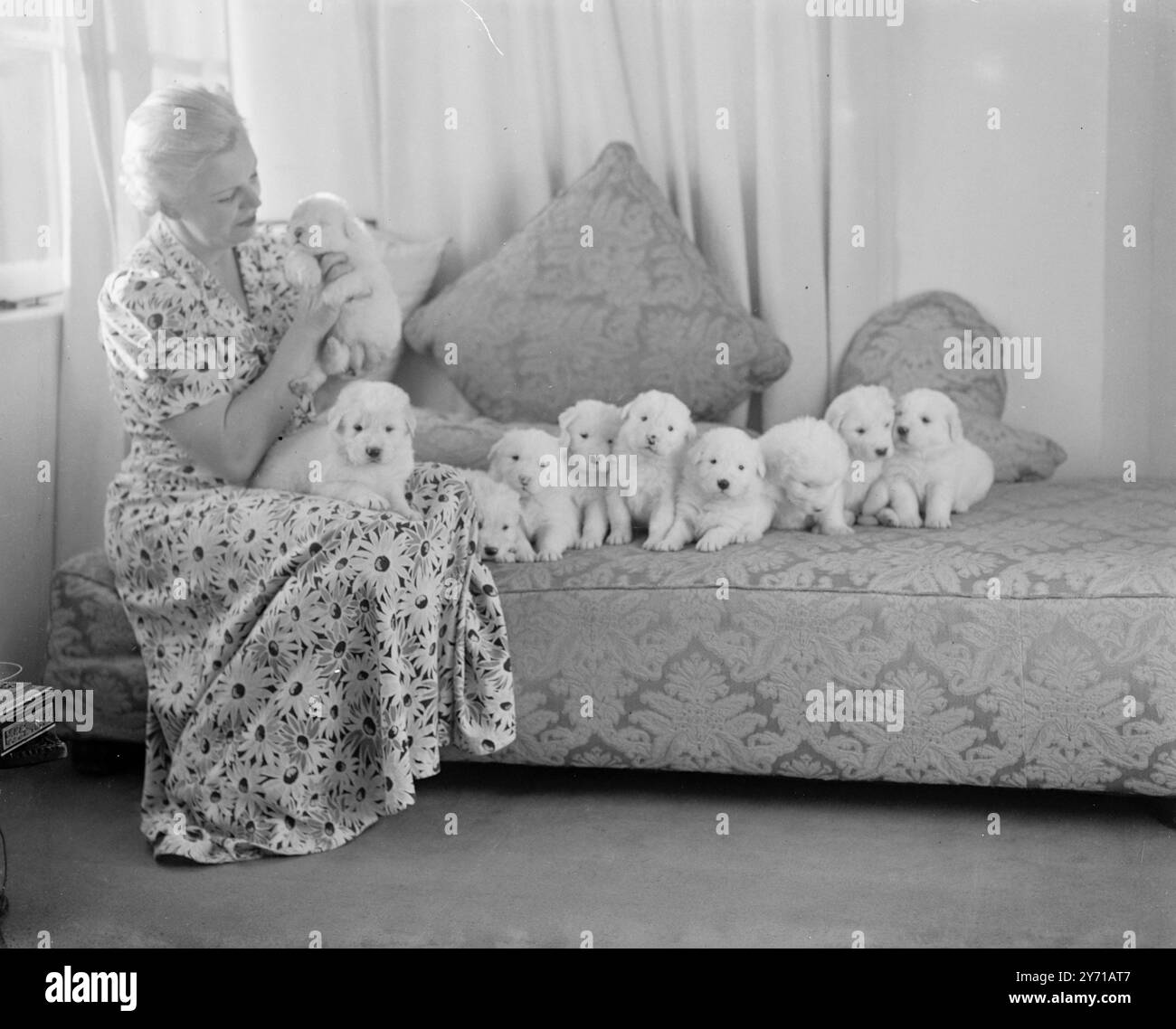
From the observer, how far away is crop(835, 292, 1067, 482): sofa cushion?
2850 mm

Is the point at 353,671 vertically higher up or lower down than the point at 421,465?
lower down

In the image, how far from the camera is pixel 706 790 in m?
2.38

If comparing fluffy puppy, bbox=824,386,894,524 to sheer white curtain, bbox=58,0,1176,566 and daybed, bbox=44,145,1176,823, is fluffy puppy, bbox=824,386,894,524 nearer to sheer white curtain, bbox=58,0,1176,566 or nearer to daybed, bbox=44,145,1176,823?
daybed, bbox=44,145,1176,823

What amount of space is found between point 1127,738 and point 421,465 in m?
1.26

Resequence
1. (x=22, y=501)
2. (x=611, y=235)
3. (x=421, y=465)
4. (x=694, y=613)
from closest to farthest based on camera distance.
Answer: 1. (x=694, y=613)
2. (x=421, y=465)
3. (x=22, y=501)
4. (x=611, y=235)

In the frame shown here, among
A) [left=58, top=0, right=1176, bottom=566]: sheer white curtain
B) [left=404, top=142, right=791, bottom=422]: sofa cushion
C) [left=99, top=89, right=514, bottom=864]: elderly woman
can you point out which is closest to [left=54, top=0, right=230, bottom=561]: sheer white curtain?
[left=58, top=0, right=1176, bottom=566]: sheer white curtain

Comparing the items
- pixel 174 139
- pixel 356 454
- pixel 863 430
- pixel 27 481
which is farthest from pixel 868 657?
pixel 27 481

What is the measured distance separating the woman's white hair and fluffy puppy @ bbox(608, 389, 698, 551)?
2.75 ft

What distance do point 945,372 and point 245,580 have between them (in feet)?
5.37

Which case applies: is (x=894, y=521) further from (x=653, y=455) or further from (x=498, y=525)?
(x=498, y=525)

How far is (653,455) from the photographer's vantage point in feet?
7.85

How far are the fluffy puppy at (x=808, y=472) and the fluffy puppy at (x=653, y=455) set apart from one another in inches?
6.4
